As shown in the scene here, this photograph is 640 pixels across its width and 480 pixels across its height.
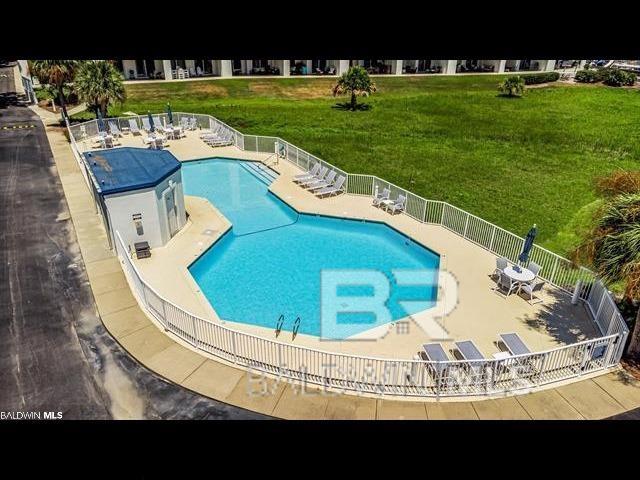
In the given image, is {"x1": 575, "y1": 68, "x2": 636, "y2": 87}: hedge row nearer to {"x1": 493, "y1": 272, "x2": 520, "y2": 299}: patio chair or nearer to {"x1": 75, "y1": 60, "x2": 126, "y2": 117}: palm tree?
{"x1": 493, "y1": 272, "x2": 520, "y2": 299}: patio chair

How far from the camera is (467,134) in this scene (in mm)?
33781

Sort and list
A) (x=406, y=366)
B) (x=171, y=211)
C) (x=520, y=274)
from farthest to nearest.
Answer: (x=171, y=211) → (x=520, y=274) → (x=406, y=366)

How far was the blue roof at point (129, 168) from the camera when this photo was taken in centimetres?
1555

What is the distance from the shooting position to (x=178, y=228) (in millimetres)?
18141

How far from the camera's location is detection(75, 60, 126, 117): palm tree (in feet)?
94.0

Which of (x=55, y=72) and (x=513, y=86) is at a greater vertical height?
(x=55, y=72)

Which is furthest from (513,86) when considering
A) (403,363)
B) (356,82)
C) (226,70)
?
(403,363)

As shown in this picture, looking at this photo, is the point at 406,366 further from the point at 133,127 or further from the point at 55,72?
the point at 55,72

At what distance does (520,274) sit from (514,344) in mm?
3094

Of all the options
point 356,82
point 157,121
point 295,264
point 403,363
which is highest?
point 356,82

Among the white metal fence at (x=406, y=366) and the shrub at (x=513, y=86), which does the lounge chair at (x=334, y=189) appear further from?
the shrub at (x=513, y=86)

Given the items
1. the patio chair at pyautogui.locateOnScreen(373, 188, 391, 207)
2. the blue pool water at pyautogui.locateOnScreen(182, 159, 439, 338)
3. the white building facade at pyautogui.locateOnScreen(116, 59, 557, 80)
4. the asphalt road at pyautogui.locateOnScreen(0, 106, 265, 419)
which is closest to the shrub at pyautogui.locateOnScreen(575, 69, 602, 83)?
the white building facade at pyautogui.locateOnScreen(116, 59, 557, 80)
